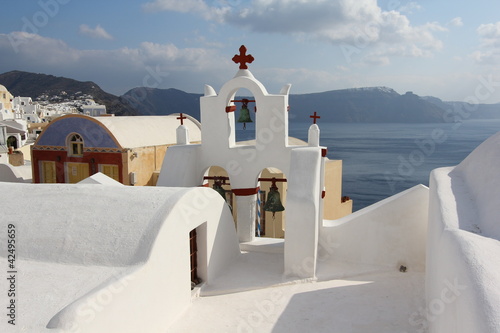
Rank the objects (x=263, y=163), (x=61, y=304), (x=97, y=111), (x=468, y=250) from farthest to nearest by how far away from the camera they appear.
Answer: (x=97, y=111), (x=263, y=163), (x=61, y=304), (x=468, y=250)

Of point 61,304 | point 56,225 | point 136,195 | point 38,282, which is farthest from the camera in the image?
point 136,195

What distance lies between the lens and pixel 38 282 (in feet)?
15.3

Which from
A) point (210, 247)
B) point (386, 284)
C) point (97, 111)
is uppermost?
point (97, 111)

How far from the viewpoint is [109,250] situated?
5.19 metres

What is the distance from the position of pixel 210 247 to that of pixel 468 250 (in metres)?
4.55

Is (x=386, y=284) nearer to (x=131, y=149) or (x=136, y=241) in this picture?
(x=136, y=241)

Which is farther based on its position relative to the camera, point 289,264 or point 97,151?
point 97,151

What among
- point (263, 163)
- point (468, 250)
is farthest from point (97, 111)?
point (468, 250)

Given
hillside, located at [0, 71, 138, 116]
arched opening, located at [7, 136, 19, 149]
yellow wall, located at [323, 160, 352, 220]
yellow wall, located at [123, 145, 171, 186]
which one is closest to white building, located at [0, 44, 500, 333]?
yellow wall, located at [123, 145, 171, 186]

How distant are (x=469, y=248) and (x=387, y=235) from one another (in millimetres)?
4533

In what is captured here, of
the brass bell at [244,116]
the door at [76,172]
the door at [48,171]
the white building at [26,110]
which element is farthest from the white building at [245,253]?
the white building at [26,110]

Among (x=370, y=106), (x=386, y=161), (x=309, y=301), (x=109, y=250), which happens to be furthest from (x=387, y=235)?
(x=370, y=106)

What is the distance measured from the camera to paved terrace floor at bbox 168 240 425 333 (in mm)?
5812

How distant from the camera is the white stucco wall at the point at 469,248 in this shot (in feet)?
9.45
